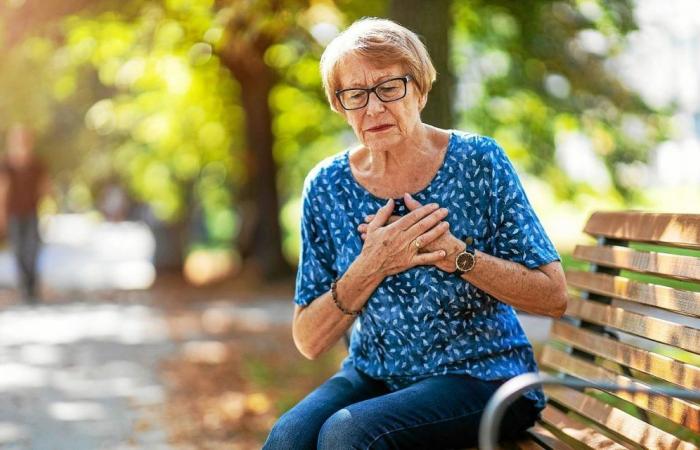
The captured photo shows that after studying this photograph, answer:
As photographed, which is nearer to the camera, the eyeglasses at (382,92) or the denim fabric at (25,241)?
the eyeglasses at (382,92)

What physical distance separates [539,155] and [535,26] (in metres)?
2.84

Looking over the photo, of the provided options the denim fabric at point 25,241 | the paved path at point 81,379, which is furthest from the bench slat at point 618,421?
the denim fabric at point 25,241

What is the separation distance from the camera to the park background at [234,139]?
6973 mm

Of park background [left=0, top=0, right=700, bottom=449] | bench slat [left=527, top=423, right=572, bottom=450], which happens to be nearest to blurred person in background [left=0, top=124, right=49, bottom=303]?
park background [left=0, top=0, right=700, bottom=449]

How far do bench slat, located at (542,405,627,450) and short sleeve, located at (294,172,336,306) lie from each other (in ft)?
2.89

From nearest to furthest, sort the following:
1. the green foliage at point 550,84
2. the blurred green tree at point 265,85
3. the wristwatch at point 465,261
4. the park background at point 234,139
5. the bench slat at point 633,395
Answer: the bench slat at point 633,395
the wristwatch at point 465,261
the park background at point 234,139
the blurred green tree at point 265,85
the green foliage at point 550,84

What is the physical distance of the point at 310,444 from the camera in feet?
9.48

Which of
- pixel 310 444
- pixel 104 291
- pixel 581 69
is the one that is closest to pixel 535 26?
pixel 581 69

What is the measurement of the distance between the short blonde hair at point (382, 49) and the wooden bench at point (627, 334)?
89cm

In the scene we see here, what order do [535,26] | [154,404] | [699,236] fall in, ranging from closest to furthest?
[699,236]
[154,404]
[535,26]

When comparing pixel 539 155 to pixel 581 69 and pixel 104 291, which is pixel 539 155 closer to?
pixel 581 69

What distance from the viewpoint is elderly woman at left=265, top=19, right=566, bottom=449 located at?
2963 millimetres

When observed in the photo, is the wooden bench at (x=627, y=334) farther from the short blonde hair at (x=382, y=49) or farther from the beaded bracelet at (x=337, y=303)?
the short blonde hair at (x=382, y=49)

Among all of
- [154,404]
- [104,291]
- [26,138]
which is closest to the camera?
[154,404]
